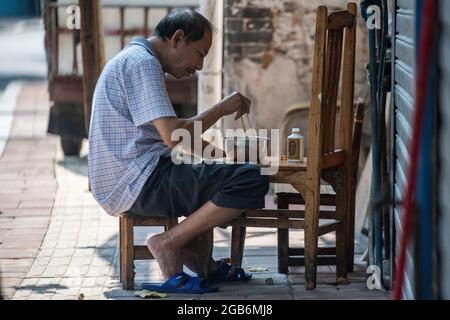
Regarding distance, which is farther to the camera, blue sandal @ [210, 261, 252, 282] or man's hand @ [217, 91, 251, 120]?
blue sandal @ [210, 261, 252, 282]

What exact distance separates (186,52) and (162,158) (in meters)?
0.55

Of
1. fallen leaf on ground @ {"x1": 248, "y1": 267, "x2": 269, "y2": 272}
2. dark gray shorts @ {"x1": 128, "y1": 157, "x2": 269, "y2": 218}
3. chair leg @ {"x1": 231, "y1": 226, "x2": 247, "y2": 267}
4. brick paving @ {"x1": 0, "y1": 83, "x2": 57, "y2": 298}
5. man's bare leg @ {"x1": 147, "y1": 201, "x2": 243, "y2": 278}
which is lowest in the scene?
brick paving @ {"x1": 0, "y1": 83, "x2": 57, "y2": 298}

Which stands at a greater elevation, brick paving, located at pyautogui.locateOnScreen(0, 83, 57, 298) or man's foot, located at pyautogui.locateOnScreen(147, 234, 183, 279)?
man's foot, located at pyautogui.locateOnScreen(147, 234, 183, 279)

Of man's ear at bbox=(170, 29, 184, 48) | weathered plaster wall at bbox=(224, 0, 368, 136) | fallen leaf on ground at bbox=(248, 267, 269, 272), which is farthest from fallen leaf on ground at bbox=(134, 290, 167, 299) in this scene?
weathered plaster wall at bbox=(224, 0, 368, 136)

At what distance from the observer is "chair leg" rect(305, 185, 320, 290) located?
5.27 meters

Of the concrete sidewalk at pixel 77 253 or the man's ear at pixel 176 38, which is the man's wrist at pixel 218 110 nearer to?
the man's ear at pixel 176 38

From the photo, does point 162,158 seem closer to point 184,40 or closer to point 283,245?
point 184,40

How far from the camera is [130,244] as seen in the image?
535 cm

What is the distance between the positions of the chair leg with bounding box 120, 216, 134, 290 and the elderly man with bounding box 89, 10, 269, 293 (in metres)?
Result: 0.08

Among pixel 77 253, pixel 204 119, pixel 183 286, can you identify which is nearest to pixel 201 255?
pixel 183 286

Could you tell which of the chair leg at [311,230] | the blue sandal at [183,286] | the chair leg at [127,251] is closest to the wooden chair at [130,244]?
the chair leg at [127,251]

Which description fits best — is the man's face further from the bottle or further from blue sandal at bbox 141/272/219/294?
blue sandal at bbox 141/272/219/294

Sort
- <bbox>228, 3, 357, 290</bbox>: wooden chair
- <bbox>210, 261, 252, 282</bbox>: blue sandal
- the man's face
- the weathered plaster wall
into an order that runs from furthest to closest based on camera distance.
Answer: the weathered plaster wall < <bbox>210, 261, 252, 282</bbox>: blue sandal < the man's face < <bbox>228, 3, 357, 290</bbox>: wooden chair

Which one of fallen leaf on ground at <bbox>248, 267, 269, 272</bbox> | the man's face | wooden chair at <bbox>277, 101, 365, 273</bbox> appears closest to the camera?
the man's face
